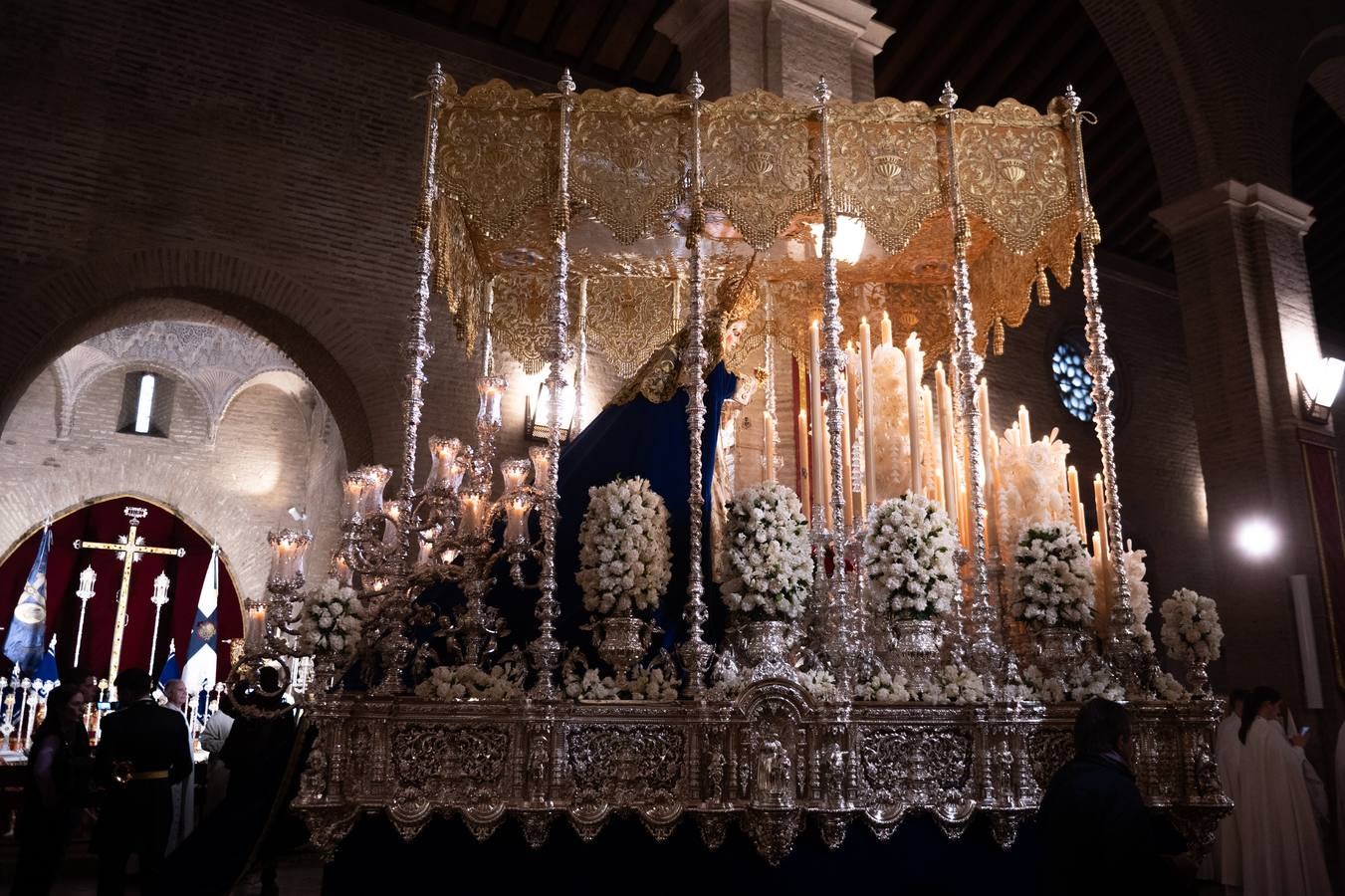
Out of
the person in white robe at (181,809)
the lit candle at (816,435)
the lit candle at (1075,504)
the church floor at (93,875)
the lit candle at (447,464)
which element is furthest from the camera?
the person in white robe at (181,809)

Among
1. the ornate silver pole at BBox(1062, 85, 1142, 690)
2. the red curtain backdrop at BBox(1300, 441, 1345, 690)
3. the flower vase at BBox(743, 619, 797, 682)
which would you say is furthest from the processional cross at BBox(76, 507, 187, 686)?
the red curtain backdrop at BBox(1300, 441, 1345, 690)

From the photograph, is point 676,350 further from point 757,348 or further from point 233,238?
point 233,238

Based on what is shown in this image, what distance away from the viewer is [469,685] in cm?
478

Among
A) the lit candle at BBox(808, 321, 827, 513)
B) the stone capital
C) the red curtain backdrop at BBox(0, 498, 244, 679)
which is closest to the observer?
the lit candle at BBox(808, 321, 827, 513)

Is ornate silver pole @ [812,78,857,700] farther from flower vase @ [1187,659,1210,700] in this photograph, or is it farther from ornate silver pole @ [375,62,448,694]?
ornate silver pole @ [375,62,448,694]

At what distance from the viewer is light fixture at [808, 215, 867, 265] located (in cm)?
666

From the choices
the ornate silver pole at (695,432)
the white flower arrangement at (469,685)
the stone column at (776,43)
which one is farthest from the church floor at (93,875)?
the stone column at (776,43)

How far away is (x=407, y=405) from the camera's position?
529 centimetres

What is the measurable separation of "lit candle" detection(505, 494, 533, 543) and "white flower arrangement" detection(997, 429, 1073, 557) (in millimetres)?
3017

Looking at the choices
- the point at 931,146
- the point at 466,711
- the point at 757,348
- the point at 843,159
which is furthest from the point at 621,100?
the point at 466,711

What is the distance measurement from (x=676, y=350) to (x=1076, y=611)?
2.59 m

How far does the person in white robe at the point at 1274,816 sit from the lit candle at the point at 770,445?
148 inches

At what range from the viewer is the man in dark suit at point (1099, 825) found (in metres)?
2.95

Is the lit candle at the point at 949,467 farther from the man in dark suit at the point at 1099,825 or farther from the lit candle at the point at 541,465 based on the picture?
the man in dark suit at the point at 1099,825
